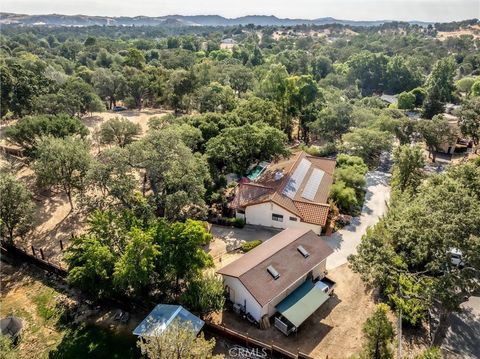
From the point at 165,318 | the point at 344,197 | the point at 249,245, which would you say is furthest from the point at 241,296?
the point at 344,197

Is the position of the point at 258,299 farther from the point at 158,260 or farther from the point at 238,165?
the point at 238,165

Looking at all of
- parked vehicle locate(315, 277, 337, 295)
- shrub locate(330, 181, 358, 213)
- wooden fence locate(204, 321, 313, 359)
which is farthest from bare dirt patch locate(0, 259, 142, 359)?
shrub locate(330, 181, 358, 213)

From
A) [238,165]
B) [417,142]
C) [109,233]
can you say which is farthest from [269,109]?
[109,233]

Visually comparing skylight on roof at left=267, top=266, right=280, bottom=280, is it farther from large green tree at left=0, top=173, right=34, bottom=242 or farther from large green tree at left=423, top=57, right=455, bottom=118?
large green tree at left=423, top=57, right=455, bottom=118

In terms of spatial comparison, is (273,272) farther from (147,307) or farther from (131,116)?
(131,116)

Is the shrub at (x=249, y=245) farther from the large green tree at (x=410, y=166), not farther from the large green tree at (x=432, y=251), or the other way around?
the large green tree at (x=410, y=166)
